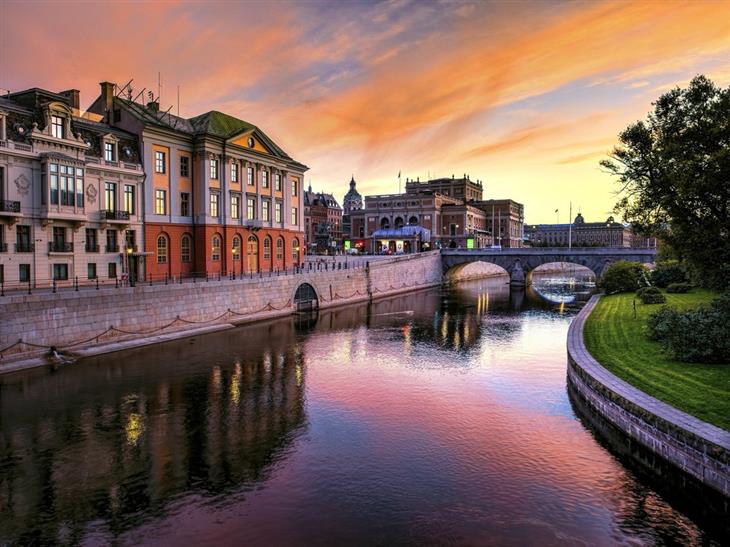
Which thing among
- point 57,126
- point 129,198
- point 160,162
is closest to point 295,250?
point 160,162

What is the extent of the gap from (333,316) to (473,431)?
32.5 m

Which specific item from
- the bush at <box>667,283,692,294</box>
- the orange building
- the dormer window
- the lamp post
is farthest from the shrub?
the dormer window

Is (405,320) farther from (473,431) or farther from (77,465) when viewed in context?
(77,465)

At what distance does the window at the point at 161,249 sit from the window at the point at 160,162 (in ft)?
19.7

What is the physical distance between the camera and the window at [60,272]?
123 ft

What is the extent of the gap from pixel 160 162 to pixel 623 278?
48094mm

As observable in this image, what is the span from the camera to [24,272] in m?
35.6

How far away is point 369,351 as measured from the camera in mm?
35562

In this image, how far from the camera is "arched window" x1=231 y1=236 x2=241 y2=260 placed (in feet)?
179

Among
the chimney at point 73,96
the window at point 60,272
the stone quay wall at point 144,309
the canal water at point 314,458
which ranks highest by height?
the chimney at point 73,96

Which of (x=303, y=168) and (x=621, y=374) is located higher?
(x=303, y=168)

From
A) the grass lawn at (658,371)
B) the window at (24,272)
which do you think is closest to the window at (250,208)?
the window at (24,272)

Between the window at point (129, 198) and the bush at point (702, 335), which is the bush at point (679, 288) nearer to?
the bush at point (702, 335)

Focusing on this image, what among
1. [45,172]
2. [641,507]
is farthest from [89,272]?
[641,507]
